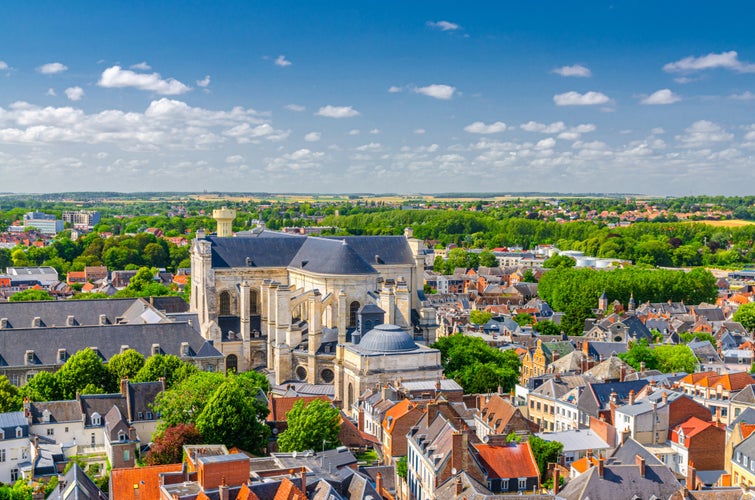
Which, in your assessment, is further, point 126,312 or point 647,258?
point 647,258

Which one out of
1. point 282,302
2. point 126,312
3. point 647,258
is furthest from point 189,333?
point 647,258

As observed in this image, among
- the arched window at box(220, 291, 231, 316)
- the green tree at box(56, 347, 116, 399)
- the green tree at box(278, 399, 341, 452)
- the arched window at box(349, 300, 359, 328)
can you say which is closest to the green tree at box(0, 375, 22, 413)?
the green tree at box(56, 347, 116, 399)

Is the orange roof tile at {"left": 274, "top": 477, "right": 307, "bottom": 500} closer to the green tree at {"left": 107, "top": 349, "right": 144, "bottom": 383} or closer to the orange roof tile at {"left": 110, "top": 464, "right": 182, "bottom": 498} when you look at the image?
the orange roof tile at {"left": 110, "top": 464, "right": 182, "bottom": 498}

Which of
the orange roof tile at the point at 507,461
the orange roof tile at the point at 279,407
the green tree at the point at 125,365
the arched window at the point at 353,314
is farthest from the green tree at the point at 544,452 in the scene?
→ the green tree at the point at 125,365

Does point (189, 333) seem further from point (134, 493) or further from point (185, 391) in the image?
point (134, 493)

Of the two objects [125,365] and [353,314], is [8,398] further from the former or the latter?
[353,314]

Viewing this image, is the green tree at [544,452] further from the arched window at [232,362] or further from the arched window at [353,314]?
the arched window at [232,362]
